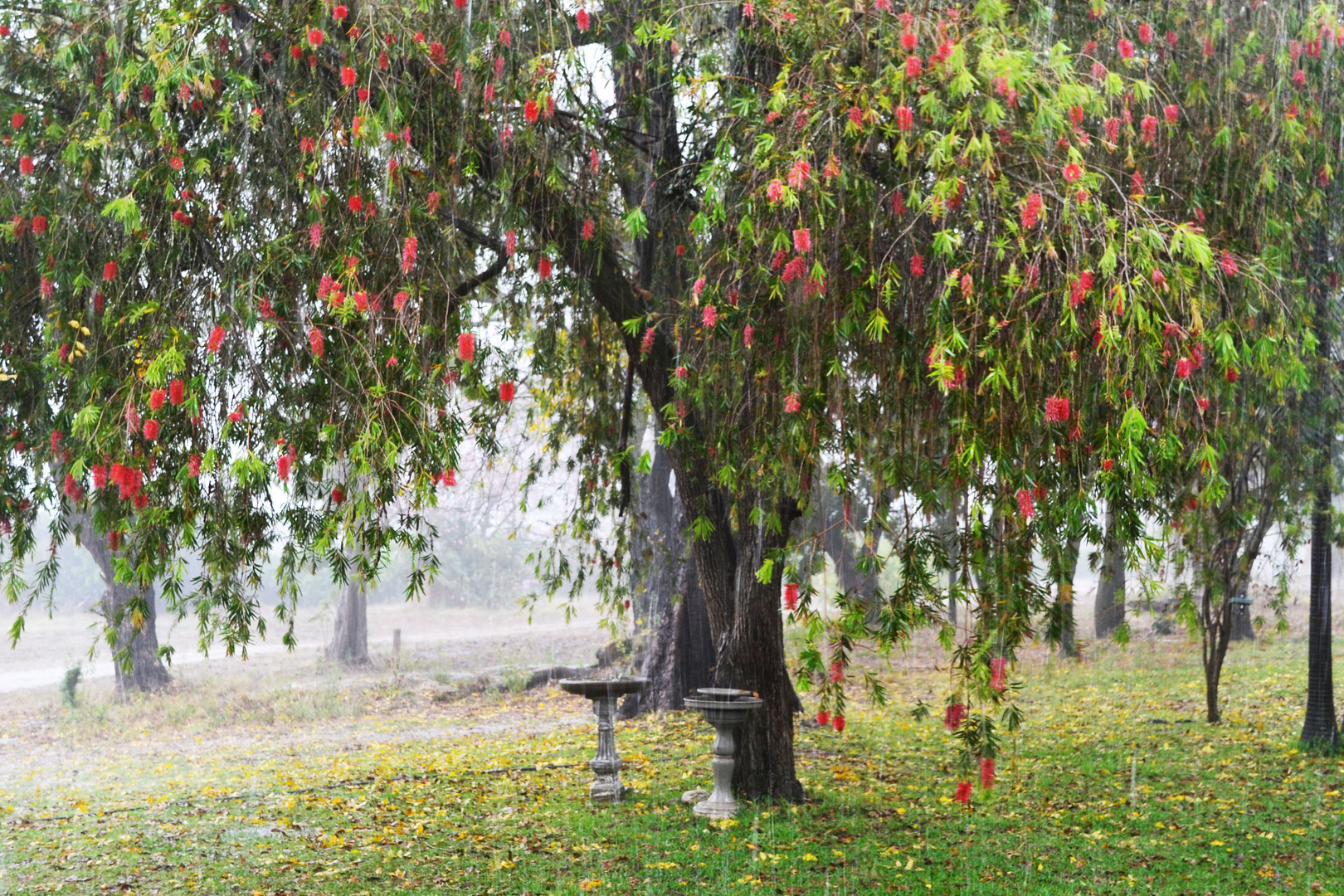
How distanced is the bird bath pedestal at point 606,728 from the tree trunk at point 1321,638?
17.6ft

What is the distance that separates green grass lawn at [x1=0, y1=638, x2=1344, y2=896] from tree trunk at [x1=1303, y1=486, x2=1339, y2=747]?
27 cm

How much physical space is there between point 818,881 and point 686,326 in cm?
295

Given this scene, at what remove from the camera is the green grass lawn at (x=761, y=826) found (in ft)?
19.3

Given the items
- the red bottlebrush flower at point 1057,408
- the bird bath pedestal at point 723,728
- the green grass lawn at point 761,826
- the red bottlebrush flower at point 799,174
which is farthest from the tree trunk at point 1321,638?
the red bottlebrush flower at point 799,174

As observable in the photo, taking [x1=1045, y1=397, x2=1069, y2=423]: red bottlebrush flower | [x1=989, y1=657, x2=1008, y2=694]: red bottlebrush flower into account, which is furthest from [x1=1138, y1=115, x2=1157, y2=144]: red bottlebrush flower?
[x1=989, y1=657, x2=1008, y2=694]: red bottlebrush flower

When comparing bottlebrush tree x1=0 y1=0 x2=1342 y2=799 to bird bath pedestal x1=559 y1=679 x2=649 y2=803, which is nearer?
bottlebrush tree x1=0 y1=0 x2=1342 y2=799

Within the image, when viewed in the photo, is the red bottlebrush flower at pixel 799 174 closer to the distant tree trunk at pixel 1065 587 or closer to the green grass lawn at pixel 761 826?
the distant tree trunk at pixel 1065 587

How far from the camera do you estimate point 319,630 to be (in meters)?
27.8

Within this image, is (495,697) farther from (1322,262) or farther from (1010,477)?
(1010,477)

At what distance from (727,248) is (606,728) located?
4.36 meters

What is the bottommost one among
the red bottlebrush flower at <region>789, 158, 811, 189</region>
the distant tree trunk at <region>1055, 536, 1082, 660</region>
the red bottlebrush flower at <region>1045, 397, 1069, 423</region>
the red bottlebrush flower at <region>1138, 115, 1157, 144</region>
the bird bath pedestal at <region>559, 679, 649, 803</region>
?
the bird bath pedestal at <region>559, 679, 649, 803</region>

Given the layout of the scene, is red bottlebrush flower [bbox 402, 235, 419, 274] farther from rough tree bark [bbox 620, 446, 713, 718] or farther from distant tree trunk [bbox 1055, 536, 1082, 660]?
rough tree bark [bbox 620, 446, 713, 718]

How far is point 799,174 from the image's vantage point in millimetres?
4004

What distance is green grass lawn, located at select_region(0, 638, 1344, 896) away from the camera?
232 inches
